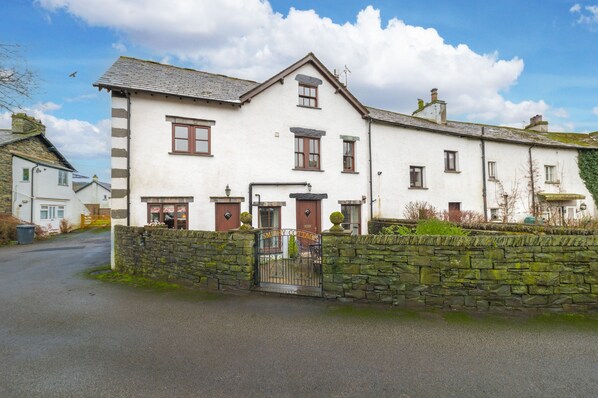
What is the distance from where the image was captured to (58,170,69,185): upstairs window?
28.4 metres

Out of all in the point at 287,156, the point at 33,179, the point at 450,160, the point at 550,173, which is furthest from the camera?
the point at 33,179

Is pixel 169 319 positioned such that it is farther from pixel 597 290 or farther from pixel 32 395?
pixel 597 290

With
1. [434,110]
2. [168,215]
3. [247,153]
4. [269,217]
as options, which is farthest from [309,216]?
[434,110]

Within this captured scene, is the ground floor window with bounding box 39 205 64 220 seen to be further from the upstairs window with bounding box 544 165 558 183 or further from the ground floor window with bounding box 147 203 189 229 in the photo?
the upstairs window with bounding box 544 165 558 183

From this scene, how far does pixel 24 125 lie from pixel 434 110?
34.4 m

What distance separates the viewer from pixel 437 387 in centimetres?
379

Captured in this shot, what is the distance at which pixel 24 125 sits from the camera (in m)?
27.5

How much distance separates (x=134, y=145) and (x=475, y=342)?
12.1m

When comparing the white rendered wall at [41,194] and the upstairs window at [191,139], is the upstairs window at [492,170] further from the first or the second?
the white rendered wall at [41,194]

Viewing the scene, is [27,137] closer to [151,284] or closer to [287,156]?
[287,156]

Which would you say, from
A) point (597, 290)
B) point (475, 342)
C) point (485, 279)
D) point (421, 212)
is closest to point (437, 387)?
point (475, 342)

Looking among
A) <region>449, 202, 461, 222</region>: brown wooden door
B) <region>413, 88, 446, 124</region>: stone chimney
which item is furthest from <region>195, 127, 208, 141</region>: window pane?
<region>413, 88, 446, 124</region>: stone chimney

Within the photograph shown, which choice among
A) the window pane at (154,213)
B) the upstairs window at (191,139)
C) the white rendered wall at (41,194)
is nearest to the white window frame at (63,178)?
the white rendered wall at (41,194)

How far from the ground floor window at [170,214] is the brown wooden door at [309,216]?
16.4 ft
